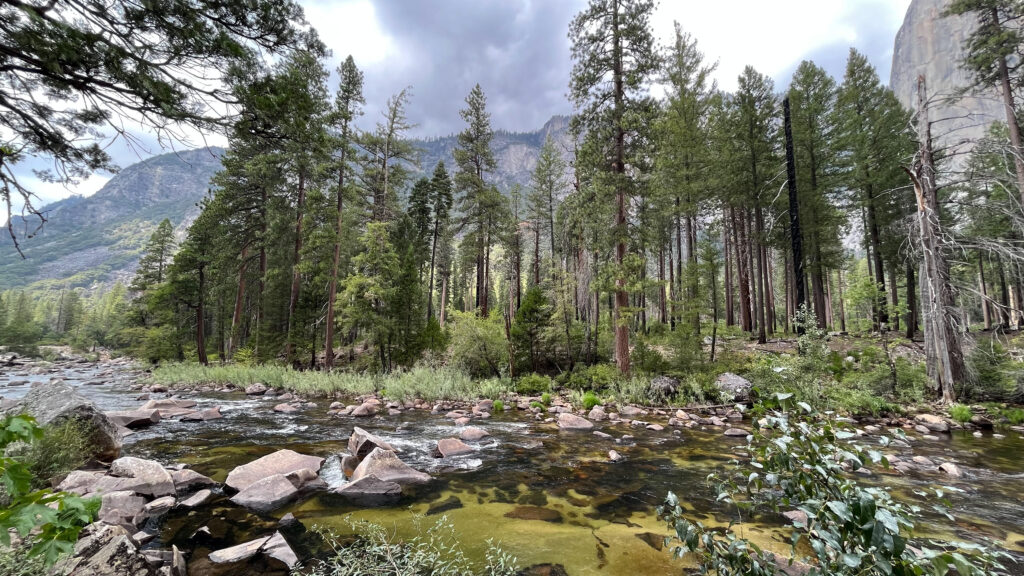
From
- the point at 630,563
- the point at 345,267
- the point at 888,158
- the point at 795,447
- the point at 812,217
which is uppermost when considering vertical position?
the point at 888,158

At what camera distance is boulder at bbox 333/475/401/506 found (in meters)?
5.14

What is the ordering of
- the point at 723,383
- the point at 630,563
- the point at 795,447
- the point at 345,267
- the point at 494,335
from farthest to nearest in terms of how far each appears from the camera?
the point at 345,267
the point at 494,335
the point at 723,383
the point at 630,563
the point at 795,447

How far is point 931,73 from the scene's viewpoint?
346 feet

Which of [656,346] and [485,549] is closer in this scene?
[485,549]

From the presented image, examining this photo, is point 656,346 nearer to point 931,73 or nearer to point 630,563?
point 630,563

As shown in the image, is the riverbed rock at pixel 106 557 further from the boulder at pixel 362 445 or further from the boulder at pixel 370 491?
the boulder at pixel 362 445

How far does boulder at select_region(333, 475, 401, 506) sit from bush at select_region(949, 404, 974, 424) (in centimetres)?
1312

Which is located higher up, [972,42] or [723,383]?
[972,42]

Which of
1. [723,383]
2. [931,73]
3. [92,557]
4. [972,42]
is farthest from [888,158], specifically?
[931,73]

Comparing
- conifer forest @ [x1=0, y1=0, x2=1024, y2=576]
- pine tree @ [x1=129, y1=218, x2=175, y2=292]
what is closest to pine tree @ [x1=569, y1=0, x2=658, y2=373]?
conifer forest @ [x1=0, y1=0, x2=1024, y2=576]

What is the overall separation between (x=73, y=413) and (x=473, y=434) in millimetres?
6809

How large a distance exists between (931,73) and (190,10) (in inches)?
6613

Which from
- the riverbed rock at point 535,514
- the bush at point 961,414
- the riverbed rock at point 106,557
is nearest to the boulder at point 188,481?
the riverbed rock at point 106,557

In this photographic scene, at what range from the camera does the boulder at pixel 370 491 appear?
5.14m
